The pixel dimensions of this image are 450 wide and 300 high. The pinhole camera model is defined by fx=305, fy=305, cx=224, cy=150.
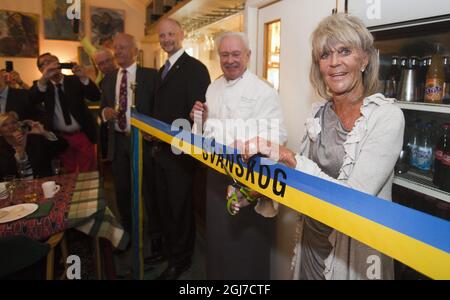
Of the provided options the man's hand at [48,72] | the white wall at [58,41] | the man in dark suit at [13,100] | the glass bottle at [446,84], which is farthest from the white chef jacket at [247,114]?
the man's hand at [48,72]

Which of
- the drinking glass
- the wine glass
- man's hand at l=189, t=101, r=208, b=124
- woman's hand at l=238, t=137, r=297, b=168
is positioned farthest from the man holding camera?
woman's hand at l=238, t=137, r=297, b=168

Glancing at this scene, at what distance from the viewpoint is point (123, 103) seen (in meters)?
2.60

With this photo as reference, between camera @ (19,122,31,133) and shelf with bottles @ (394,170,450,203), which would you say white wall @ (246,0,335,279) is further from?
camera @ (19,122,31,133)

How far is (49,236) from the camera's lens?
4.63 ft

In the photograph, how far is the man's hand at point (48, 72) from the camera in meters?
2.33

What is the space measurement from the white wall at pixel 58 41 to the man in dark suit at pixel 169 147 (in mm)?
648

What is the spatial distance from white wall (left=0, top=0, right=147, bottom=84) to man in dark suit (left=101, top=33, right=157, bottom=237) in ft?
1.49

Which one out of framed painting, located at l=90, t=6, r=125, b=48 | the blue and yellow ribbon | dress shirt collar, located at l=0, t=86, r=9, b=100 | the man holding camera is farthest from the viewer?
framed painting, located at l=90, t=6, r=125, b=48

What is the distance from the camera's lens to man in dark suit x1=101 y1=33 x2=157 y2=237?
8.37 feet

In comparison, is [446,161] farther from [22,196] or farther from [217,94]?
[22,196]

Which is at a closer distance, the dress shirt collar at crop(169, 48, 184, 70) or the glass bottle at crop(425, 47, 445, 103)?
the glass bottle at crop(425, 47, 445, 103)

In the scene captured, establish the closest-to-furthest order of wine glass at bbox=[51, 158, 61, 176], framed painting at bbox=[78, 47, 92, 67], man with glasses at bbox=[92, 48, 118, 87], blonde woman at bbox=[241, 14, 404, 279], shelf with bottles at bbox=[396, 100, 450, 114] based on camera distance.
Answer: blonde woman at bbox=[241, 14, 404, 279]
shelf with bottles at bbox=[396, 100, 450, 114]
wine glass at bbox=[51, 158, 61, 176]
man with glasses at bbox=[92, 48, 118, 87]
framed painting at bbox=[78, 47, 92, 67]
